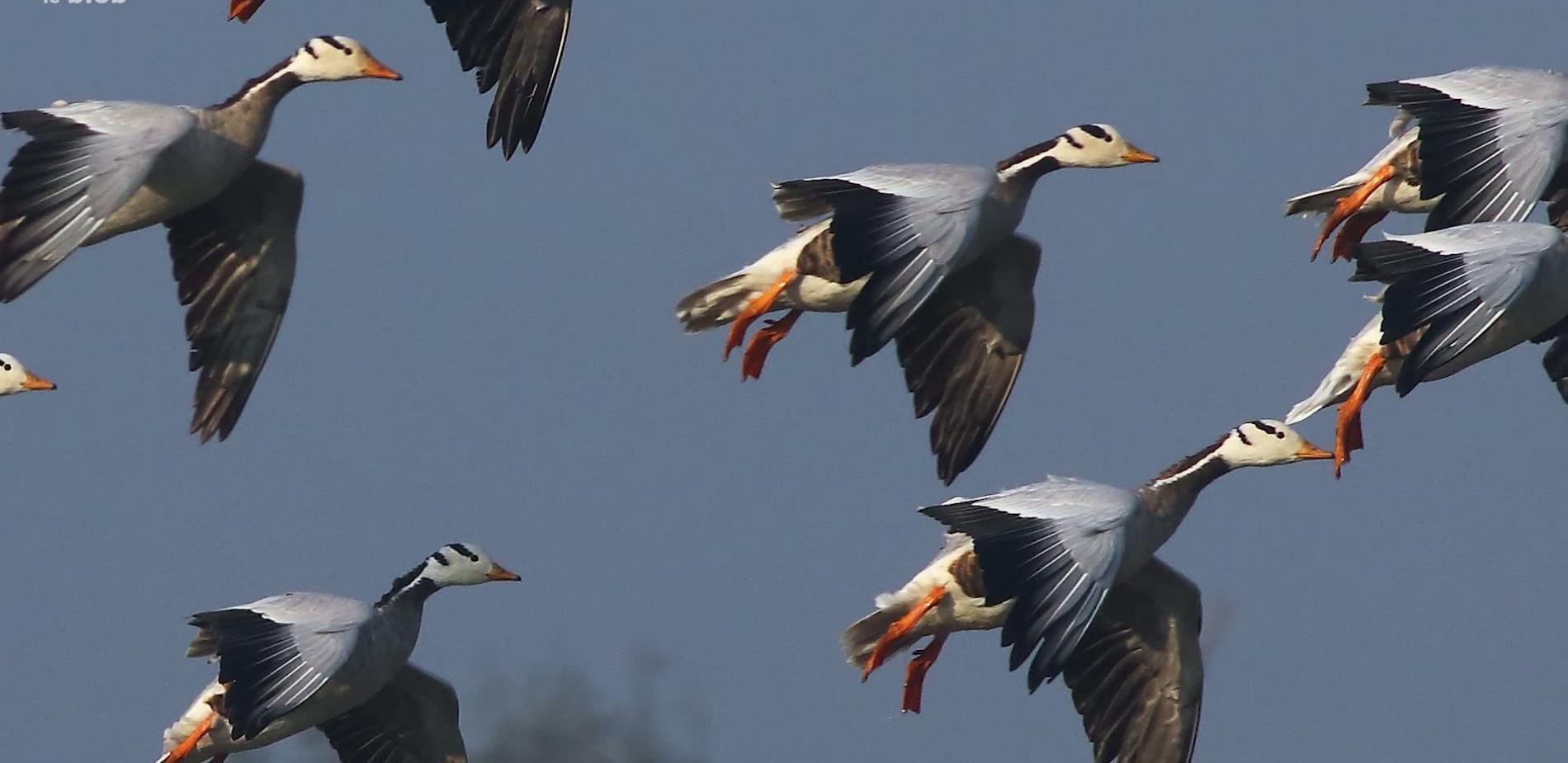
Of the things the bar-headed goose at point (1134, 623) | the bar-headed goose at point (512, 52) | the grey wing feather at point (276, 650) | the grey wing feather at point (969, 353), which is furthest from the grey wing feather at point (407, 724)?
the grey wing feather at point (969, 353)

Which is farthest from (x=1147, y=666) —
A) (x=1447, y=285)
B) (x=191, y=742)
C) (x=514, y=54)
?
(x=191, y=742)

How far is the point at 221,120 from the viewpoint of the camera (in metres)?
24.0

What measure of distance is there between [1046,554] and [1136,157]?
4755mm

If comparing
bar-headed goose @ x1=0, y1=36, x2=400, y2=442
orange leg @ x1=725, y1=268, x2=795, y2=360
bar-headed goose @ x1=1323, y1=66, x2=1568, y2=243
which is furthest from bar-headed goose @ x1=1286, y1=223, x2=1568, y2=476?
bar-headed goose @ x1=0, y1=36, x2=400, y2=442

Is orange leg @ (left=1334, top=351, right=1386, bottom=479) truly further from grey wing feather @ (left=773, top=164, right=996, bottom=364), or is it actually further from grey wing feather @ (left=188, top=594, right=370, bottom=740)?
grey wing feather @ (left=188, top=594, right=370, bottom=740)

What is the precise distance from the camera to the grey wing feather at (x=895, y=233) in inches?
886

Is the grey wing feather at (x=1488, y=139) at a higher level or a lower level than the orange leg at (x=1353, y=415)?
higher

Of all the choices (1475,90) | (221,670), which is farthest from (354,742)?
(1475,90)

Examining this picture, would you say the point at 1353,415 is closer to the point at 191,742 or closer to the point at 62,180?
the point at 191,742

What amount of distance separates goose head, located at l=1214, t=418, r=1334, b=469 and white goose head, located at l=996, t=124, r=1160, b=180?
1.97 meters

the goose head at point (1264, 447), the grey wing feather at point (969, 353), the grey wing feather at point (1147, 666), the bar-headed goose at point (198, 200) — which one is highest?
the bar-headed goose at point (198, 200)

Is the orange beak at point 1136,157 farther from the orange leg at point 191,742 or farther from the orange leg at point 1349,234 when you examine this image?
the orange leg at point 191,742

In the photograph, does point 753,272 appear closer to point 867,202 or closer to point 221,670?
point 867,202

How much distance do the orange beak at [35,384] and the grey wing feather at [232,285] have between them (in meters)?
1.63
